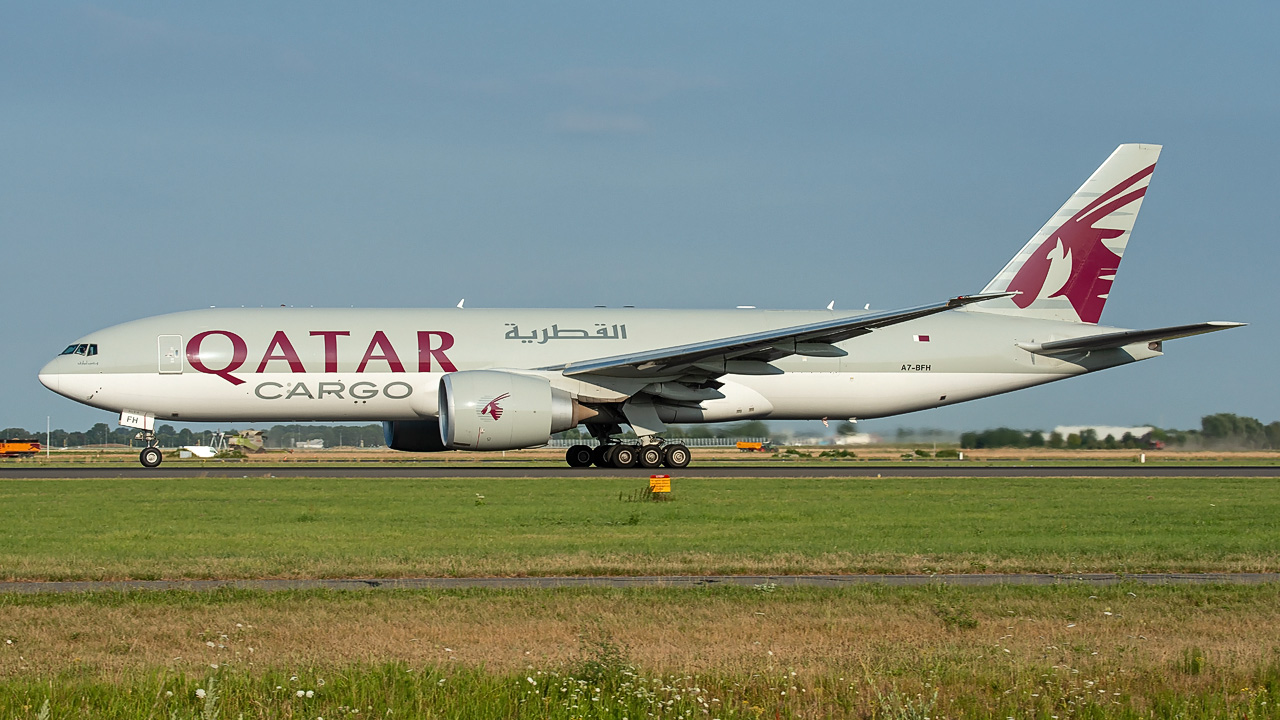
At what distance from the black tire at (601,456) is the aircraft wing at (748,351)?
256 cm

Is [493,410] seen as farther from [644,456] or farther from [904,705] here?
[904,705]

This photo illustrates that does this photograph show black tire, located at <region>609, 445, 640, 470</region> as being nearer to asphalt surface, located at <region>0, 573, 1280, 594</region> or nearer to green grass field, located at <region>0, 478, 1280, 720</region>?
green grass field, located at <region>0, 478, 1280, 720</region>

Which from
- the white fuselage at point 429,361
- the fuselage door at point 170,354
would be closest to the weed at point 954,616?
the white fuselage at point 429,361

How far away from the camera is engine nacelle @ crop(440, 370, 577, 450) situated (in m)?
28.7

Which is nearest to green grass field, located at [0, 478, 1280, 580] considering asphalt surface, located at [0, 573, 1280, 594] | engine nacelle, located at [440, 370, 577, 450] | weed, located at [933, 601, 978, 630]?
asphalt surface, located at [0, 573, 1280, 594]

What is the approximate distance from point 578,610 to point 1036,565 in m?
5.71

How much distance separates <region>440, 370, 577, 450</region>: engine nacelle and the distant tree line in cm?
1903

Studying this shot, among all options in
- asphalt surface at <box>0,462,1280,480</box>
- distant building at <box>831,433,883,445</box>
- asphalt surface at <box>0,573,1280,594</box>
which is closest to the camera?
asphalt surface at <box>0,573,1280,594</box>

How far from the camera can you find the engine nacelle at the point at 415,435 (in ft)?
113

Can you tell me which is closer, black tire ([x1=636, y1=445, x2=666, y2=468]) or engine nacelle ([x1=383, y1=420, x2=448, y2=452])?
black tire ([x1=636, y1=445, x2=666, y2=468])

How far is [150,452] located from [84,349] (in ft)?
11.4

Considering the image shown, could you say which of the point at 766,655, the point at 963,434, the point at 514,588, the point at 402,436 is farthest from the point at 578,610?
the point at 963,434

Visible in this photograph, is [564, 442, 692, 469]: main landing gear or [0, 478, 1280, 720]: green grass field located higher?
[564, 442, 692, 469]: main landing gear

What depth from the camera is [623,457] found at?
32312 millimetres
